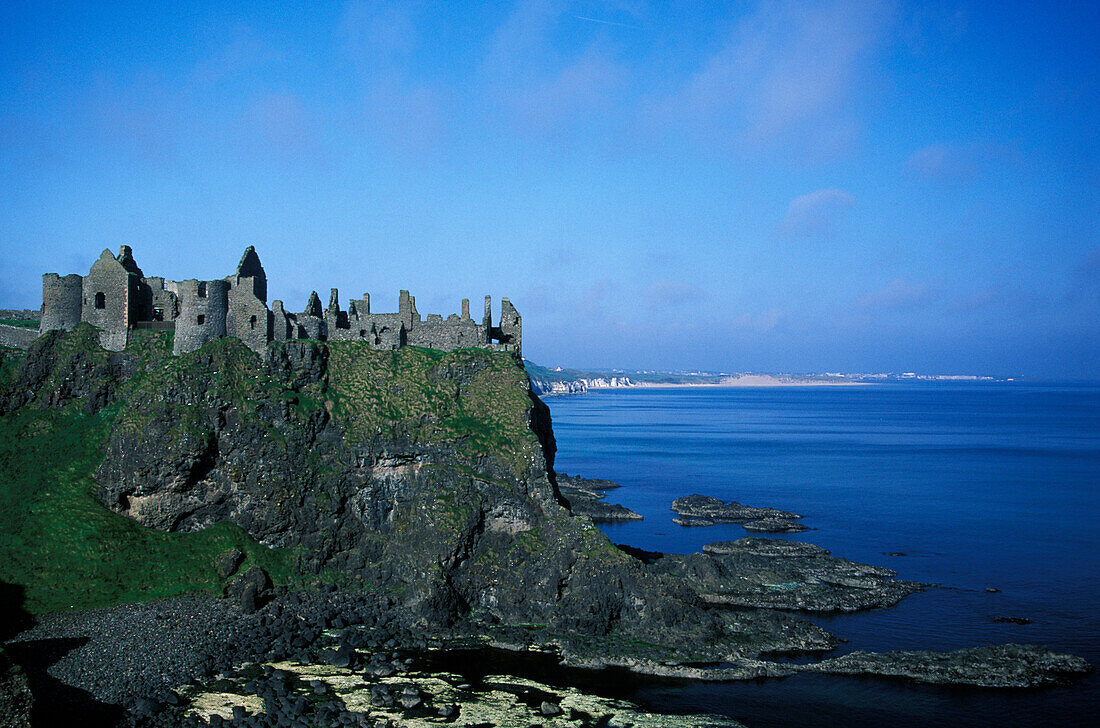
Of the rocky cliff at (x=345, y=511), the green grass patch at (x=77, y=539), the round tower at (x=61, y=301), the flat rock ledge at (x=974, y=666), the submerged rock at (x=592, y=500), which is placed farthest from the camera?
the submerged rock at (x=592, y=500)

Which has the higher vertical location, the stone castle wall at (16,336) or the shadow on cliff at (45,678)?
the stone castle wall at (16,336)

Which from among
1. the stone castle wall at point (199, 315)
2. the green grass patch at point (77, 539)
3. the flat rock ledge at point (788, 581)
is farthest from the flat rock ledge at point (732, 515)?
the stone castle wall at point (199, 315)

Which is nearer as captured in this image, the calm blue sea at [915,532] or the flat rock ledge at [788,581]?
the calm blue sea at [915,532]

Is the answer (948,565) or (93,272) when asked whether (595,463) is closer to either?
(948,565)

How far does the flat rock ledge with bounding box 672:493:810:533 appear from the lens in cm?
7900

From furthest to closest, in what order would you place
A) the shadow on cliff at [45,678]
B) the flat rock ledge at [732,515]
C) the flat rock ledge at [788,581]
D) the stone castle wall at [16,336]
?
1. the flat rock ledge at [732,515]
2. the stone castle wall at [16,336]
3. the flat rock ledge at [788,581]
4. the shadow on cliff at [45,678]

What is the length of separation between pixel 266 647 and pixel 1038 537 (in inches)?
2858

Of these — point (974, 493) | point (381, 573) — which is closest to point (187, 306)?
point (381, 573)

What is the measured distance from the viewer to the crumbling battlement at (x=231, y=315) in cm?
5475

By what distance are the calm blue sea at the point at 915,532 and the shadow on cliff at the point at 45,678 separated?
25.5 m

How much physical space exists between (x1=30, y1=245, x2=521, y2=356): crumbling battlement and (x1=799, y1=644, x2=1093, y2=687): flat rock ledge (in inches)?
1273

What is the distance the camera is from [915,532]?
252 feet

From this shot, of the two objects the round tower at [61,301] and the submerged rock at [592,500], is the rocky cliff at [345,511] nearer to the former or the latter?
the round tower at [61,301]

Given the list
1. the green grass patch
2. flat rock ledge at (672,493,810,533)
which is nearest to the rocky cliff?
the green grass patch
